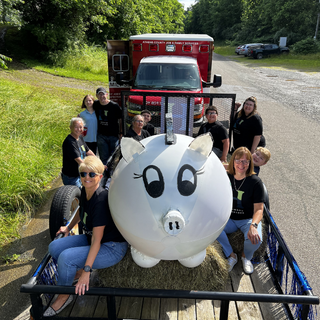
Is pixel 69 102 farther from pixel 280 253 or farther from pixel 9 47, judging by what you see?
pixel 9 47

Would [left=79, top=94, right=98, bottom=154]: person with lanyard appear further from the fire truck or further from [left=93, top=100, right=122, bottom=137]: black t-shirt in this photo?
the fire truck

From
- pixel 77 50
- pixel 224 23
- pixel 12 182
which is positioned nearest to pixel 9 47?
pixel 77 50

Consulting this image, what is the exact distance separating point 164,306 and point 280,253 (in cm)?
131

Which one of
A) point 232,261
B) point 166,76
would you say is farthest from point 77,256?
point 166,76

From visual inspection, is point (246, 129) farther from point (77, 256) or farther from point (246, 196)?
point (77, 256)

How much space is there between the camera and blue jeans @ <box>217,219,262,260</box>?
328cm

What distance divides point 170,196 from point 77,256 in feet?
3.82

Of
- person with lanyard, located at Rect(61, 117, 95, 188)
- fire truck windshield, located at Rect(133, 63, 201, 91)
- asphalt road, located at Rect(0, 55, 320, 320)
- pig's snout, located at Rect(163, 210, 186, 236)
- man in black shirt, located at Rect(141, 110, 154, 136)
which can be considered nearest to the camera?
pig's snout, located at Rect(163, 210, 186, 236)

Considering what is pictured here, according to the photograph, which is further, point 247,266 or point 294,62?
point 294,62

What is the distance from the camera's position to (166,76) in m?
7.95

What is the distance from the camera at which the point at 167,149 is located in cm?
243

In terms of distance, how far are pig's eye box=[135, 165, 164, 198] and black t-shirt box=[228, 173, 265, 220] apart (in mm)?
1481

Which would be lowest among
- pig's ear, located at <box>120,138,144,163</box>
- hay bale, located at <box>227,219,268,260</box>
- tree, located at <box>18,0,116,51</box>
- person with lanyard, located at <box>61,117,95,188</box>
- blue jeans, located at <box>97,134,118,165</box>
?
hay bale, located at <box>227,219,268,260</box>

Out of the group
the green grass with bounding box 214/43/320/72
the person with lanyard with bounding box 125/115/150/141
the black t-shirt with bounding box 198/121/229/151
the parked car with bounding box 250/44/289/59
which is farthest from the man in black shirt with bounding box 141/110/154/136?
the parked car with bounding box 250/44/289/59
